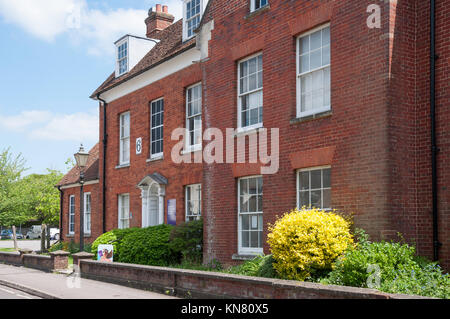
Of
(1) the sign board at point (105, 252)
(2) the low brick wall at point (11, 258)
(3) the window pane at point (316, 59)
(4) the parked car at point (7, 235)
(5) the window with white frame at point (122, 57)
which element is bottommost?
(4) the parked car at point (7, 235)

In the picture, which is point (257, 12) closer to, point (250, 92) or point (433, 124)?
point (250, 92)

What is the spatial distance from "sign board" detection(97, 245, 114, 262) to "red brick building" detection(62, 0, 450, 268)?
8.40ft

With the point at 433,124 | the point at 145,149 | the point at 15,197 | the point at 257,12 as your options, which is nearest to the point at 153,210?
the point at 145,149

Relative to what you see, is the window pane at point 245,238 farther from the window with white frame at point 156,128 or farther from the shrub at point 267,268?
the window with white frame at point 156,128

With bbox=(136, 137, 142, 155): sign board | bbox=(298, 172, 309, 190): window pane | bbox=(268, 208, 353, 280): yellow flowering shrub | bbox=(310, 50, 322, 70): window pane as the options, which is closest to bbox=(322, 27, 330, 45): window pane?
bbox=(310, 50, 322, 70): window pane

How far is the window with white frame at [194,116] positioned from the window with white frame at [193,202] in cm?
134

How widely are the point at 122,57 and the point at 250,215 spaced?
1271 centimetres

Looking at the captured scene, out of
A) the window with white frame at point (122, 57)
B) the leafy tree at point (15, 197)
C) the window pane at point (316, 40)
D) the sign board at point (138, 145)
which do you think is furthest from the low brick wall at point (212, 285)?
the leafy tree at point (15, 197)

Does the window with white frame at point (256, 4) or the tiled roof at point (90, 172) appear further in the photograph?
the tiled roof at point (90, 172)

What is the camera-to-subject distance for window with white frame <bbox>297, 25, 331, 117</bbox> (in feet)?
41.6

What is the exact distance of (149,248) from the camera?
17062mm

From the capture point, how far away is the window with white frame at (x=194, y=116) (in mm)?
18359
